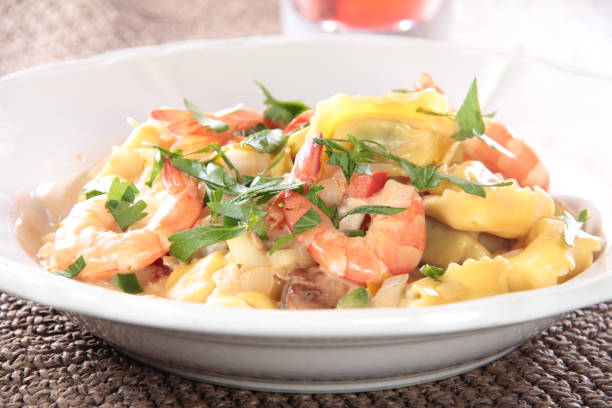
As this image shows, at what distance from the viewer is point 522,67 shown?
138 inches

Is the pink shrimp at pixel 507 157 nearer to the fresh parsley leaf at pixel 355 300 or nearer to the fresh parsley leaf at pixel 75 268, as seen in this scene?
the fresh parsley leaf at pixel 355 300

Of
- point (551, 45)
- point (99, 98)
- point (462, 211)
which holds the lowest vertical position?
point (551, 45)

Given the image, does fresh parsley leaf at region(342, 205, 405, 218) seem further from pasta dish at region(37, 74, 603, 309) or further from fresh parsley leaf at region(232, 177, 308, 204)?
fresh parsley leaf at region(232, 177, 308, 204)

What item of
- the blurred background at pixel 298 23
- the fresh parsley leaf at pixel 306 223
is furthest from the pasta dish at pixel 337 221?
the blurred background at pixel 298 23

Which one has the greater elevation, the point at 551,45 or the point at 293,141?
the point at 293,141

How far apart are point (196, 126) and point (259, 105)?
2.69ft

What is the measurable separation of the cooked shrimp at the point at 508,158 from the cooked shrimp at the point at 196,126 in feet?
2.31

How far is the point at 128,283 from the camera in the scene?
7.59ft

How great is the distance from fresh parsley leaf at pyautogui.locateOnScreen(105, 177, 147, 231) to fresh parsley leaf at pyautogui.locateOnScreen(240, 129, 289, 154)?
0.35 metres

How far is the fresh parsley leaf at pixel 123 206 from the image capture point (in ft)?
8.23

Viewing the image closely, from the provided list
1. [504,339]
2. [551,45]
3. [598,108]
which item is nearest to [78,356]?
[504,339]

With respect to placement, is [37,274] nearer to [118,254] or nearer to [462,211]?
[118,254]

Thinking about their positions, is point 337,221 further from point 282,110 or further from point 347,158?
point 282,110

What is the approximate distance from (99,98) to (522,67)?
1.62 m
